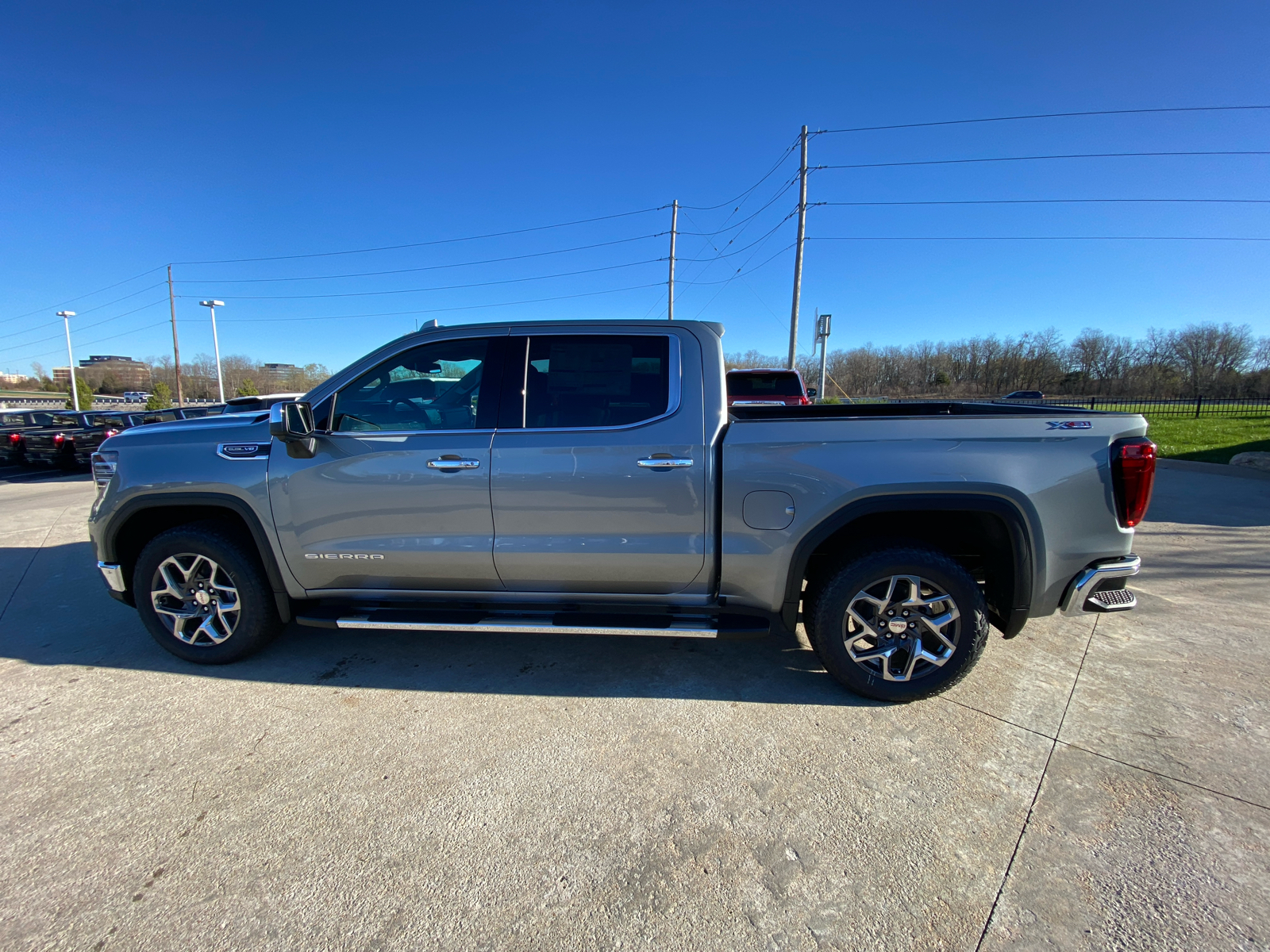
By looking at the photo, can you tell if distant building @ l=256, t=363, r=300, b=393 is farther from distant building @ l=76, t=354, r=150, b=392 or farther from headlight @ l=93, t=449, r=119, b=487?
headlight @ l=93, t=449, r=119, b=487

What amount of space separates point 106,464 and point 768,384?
9155 mm

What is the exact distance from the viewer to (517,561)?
10.2ft

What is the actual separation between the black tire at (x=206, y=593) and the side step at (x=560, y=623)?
40 centimetres

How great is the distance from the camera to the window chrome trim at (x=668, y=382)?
301 centimetres

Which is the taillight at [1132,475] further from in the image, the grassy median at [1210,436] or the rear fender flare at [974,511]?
the grassy median at [1210,436]

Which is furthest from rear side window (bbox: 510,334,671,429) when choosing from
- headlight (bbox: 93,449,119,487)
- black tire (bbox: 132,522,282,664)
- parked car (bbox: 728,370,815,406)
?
parked car (bbox: 728,370,815,406)

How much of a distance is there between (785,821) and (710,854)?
1.13ft

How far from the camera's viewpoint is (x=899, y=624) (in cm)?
292

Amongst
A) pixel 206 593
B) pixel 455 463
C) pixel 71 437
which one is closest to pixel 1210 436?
pixel 455 463

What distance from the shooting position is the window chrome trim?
301cm

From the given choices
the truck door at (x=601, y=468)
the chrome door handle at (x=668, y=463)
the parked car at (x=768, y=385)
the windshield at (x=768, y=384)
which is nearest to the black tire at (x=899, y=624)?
the truck door at (x=601, y=468)

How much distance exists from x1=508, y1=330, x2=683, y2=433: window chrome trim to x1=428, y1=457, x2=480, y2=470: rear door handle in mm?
229

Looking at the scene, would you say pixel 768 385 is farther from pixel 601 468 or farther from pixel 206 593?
pixel 206 593

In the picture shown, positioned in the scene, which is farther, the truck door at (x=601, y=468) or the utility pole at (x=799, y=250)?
the utility pole at (x=799, y=250)
